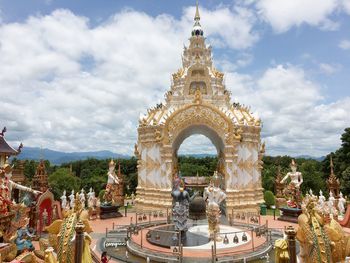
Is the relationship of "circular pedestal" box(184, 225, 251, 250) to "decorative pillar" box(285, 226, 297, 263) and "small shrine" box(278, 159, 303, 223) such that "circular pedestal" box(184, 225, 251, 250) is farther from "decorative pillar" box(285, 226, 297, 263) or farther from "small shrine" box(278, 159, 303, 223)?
"decorative pillar" box(285, 226, 297, 263)

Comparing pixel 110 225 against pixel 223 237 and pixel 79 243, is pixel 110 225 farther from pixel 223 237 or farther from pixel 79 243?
pixel 79 243

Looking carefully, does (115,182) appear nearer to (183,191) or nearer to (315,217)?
(183,191)

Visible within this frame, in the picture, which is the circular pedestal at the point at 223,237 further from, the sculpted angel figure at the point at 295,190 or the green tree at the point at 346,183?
the green tree at the point at 346,183

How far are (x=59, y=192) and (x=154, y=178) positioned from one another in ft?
43.0

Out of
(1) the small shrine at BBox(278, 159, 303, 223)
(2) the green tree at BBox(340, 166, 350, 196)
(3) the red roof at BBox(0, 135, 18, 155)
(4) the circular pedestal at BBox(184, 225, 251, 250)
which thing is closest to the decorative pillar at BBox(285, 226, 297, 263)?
(4) the circular pedestal at BBox(184, 225, 251, 250)

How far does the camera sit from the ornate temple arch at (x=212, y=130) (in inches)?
881

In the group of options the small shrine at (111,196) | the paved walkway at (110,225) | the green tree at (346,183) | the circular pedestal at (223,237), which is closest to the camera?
the circular pedestal at (223,237)

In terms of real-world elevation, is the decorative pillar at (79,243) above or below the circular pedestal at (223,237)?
above

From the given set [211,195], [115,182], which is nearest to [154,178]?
[115,182]

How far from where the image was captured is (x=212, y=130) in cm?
2375

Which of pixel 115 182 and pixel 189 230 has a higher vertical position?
pixel 115 182

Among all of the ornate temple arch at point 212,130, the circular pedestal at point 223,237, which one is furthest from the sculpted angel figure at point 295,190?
the circular pedestal at point 223,237

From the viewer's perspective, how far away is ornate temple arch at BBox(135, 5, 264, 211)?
22.4m

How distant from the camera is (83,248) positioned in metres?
6.61
